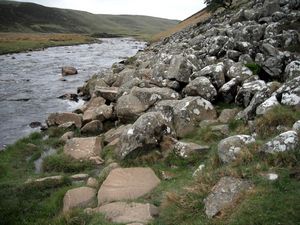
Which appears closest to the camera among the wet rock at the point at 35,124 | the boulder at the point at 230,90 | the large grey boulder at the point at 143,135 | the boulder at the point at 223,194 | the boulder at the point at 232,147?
the boulder at the point at 223,194

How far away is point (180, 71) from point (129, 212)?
12.9 metres

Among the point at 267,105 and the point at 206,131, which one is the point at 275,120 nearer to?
the point at 267,105

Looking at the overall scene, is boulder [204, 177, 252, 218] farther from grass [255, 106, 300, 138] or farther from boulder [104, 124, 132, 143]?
boulder [104, 124, 132, 143]

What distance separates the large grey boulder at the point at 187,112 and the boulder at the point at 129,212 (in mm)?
6486

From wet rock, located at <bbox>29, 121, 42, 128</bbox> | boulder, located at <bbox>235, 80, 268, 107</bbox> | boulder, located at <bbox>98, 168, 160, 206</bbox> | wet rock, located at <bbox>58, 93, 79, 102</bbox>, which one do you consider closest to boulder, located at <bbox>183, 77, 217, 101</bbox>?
boulder, located at <bbox>235, 80, 268, 107</bbox>

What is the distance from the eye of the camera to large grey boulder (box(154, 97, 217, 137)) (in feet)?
61.5

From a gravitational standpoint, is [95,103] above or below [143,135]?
below

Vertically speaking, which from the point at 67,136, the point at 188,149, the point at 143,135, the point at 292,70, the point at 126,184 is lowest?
the point at 67,136

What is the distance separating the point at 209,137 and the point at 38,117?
54.8 ft

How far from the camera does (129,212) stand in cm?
1230

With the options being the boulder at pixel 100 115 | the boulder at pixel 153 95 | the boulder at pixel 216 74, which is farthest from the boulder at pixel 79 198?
the boulder at pixel 216 74

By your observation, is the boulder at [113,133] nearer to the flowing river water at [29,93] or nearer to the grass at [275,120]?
the flowing river water at [29,93]

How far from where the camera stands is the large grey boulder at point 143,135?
54.6ft

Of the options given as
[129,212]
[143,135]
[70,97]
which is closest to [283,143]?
[129,212]
